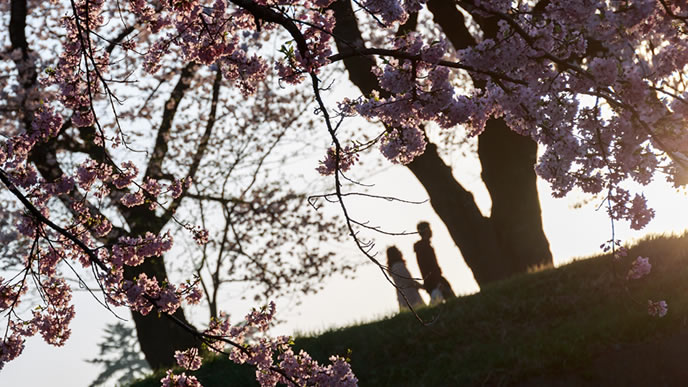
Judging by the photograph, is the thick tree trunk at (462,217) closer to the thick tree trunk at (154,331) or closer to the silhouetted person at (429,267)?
the silhouetted person at (429,267)

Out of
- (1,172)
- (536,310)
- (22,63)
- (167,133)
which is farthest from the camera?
(167,133)

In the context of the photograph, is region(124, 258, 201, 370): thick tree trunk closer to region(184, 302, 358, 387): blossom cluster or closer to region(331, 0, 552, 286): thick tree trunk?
region(331, 0, 552, 286): thick tree trunk

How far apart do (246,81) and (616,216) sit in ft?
12.7

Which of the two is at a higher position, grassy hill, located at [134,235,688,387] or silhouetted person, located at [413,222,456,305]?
silhouetted person, located at [413,222,456,305]

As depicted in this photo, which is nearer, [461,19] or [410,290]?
[461,19]

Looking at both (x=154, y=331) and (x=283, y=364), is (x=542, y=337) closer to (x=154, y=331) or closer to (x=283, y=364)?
(x=283, y=364)

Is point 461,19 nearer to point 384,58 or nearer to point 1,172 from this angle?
point 384,58

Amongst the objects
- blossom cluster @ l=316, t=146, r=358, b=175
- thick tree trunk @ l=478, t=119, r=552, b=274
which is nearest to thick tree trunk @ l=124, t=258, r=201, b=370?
thick tree trunk @ l=478, t=119, r=552, b=274

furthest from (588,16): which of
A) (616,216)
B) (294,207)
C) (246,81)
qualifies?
(294,207)

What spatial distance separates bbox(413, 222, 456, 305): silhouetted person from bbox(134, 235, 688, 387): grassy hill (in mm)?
2109

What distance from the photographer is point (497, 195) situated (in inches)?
597

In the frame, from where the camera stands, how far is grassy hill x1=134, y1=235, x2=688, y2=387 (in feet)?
30.8

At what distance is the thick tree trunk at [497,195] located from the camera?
14828mm

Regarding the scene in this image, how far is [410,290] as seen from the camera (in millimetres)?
16641
